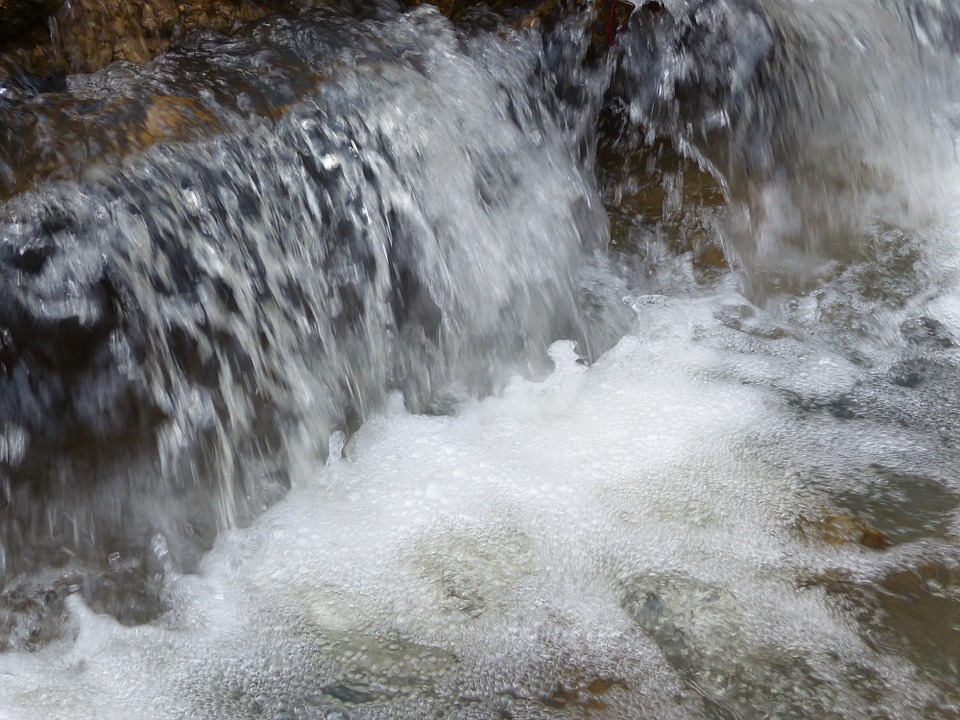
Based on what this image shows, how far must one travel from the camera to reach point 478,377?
298 centimetres

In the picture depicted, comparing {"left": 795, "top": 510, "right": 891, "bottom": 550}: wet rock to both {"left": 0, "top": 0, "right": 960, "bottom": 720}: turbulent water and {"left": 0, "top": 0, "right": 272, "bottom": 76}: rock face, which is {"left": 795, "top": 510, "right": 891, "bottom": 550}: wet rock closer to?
{"left": 0, "top": 0, "right": 960, "bottom": 720}: turbulent water

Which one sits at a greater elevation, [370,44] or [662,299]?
[370,44]

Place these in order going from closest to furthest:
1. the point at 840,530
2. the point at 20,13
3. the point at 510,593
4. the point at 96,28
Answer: the point at 510,593
the point at 840,530
the point at 20,13
the point at 96,28

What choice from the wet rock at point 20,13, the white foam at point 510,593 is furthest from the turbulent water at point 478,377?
the wet rock at point 20,13

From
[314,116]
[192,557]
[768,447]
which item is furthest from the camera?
[314,116]

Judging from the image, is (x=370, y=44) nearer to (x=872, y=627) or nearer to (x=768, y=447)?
(x=768, y=447)

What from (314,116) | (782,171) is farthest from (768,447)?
(314,116)

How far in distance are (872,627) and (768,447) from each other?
2.26 ft

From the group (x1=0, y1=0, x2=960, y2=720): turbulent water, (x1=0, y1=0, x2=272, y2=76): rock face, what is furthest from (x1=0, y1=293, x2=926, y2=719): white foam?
(x1=0, y1=0, x2=272, y2=76): rock face

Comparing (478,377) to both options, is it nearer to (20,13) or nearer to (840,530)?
(840,530)

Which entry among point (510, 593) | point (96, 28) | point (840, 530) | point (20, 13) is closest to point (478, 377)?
point (510, 593)

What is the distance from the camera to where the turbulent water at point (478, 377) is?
1974 millimetres

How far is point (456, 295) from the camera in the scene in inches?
117

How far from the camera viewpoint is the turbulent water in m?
1.97
